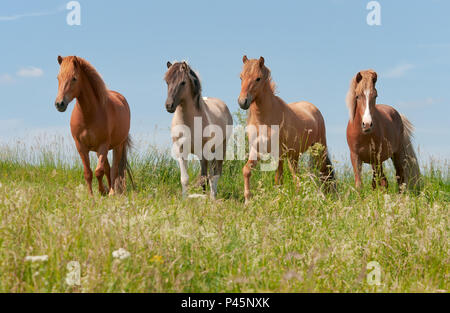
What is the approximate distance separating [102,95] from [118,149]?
146 cm

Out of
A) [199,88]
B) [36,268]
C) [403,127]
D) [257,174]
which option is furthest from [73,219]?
[403,127]

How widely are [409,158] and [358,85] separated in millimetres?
2666

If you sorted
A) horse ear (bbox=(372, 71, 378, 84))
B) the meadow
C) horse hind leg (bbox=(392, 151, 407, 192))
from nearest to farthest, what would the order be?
1. the meadow
2. horse ear (bbox=(372, 71, 378, 84))
3. horse hind leg (bbox=(392, 151, 407, 192))

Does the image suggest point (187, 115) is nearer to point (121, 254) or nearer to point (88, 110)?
point (88, 110)

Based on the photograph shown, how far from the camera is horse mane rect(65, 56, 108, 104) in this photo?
8086mm

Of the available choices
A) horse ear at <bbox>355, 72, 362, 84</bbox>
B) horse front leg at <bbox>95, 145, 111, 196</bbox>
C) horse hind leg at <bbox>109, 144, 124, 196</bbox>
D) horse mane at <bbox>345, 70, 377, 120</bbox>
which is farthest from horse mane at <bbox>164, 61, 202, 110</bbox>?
horse ear at <bbox>355, 72, 362, 84</bbox>

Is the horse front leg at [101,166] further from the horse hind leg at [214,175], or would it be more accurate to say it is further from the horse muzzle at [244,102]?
the horse muzzle at [244,102]

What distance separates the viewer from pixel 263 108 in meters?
7.92

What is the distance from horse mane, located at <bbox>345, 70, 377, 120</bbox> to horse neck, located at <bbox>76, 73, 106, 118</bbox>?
15.1ft

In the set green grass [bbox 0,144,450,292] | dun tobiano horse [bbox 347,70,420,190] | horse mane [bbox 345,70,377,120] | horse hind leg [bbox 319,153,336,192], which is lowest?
green grass [bbox 0,144,450,292]

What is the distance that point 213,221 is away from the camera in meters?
4.76

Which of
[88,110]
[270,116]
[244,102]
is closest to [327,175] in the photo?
[270,116]

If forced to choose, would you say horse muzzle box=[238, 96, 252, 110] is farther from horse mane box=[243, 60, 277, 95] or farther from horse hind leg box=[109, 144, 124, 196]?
horse hind leg box=[109, 144, 124, 196]

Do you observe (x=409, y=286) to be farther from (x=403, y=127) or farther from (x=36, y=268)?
(x=403, y=127)
